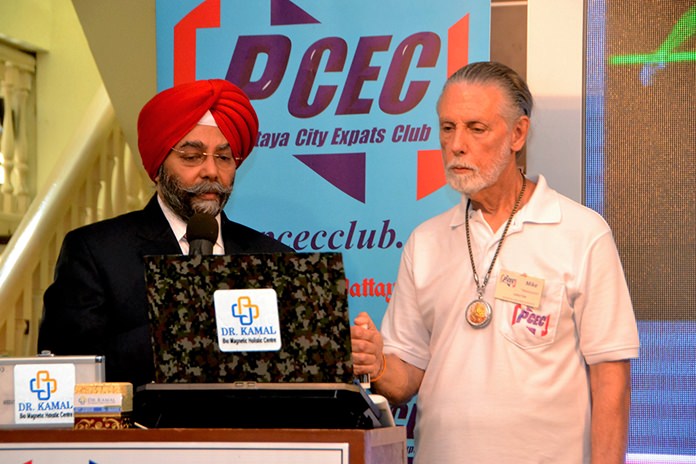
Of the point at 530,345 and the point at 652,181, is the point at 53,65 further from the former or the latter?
the point at 530,345

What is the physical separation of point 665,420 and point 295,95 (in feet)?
5.79

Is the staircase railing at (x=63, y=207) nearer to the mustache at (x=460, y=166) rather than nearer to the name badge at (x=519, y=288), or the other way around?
the mustache at (x=460, y=166)

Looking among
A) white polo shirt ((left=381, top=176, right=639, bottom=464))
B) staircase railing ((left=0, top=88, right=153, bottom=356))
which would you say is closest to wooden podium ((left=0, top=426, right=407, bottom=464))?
white polo shirt ((left=381, top=176, right=639, bottom=464))

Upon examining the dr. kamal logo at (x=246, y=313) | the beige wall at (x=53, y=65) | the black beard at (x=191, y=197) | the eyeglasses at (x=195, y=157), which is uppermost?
the beige wall at (x=53, y=65)

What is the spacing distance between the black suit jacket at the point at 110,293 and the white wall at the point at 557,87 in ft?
3.98

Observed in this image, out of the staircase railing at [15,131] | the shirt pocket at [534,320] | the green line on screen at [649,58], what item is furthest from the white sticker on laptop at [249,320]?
the staircase railing at [15,131]

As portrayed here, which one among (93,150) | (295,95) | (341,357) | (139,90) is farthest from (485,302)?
(93,150)

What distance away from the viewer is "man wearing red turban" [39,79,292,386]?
2.88 metres

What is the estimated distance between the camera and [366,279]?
147 inches

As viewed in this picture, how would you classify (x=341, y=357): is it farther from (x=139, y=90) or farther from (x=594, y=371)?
(x=139, y=90)

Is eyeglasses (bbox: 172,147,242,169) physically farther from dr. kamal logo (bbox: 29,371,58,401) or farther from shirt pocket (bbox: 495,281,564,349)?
dr. kamal logo (bbox: 29,371,58,401)

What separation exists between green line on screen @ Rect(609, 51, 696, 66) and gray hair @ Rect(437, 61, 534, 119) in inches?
38.7

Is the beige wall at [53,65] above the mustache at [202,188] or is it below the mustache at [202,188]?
above

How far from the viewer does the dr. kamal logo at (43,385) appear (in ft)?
6.91
